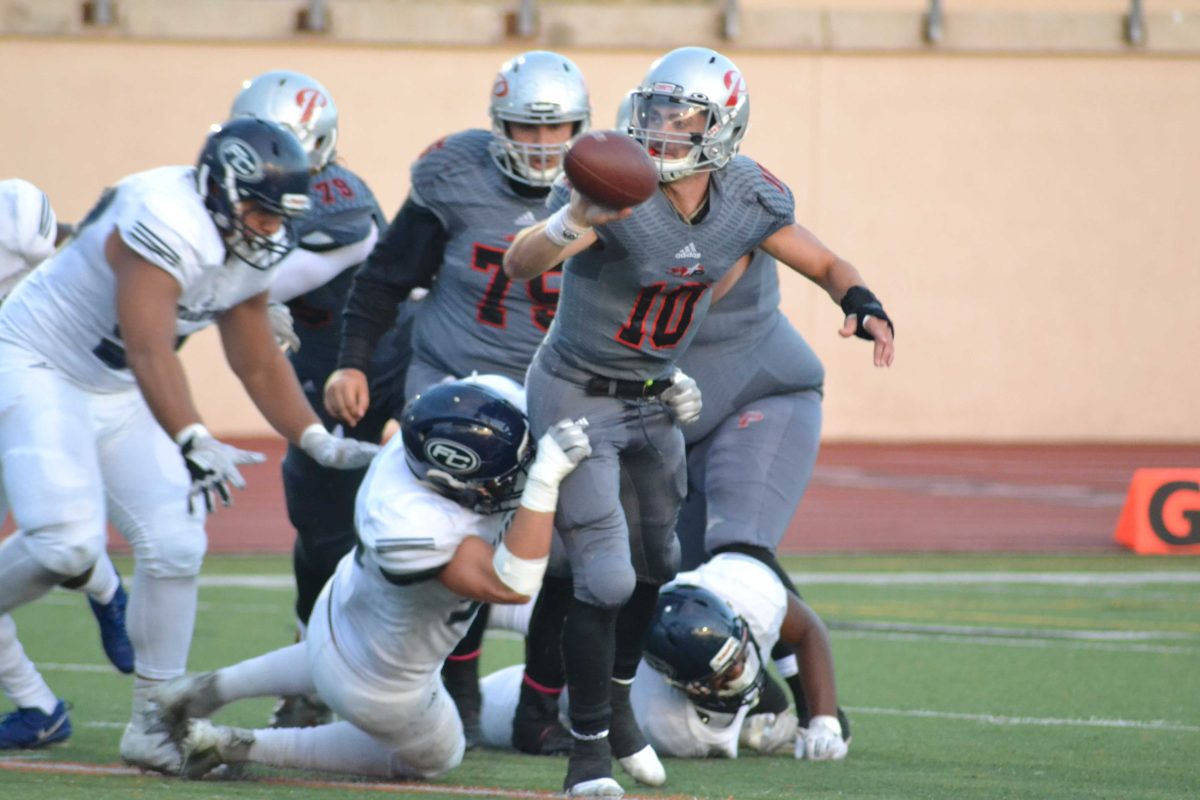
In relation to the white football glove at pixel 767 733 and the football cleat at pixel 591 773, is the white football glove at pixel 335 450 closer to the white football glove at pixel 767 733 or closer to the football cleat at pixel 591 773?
the football cleat at pixel 591 773

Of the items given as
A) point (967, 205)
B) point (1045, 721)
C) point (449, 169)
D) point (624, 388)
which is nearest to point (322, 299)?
point (449, 169)

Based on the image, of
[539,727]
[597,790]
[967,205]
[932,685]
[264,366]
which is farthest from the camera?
[967,205]

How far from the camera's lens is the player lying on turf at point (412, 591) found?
3.56 metres

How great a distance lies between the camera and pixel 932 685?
5.68 m

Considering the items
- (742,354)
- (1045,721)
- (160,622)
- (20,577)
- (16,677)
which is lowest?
(1045,721)

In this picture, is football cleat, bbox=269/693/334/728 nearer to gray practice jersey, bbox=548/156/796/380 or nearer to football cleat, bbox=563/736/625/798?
football cleat, bbox=563/736/625/798

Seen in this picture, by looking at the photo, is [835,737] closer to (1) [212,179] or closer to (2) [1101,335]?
(1) [212,179]

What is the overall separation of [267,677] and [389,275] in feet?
4.55

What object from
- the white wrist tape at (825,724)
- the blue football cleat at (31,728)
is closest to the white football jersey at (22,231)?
the blue football cleat at (31,728)

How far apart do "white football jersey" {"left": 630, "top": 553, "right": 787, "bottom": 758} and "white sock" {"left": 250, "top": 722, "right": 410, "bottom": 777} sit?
790 millimetres

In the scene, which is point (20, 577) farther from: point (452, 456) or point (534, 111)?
point (534, 111)

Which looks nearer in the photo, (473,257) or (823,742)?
(823,742)

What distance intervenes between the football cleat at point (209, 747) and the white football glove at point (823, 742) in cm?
141

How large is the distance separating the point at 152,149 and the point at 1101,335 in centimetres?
893
